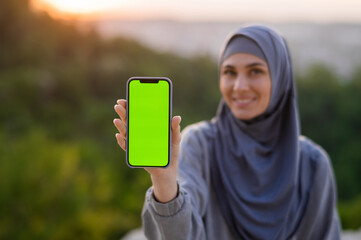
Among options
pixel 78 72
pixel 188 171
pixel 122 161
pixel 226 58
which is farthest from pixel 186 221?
pixel 78 72

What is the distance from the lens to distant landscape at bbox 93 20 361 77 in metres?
11.0

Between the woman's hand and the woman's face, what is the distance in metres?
0.43

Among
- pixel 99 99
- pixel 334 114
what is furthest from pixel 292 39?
pixel 99 99

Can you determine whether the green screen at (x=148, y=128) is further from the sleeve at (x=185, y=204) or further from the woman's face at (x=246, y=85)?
the woman's face at (x=246, y=85)

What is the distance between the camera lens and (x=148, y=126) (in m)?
0.87

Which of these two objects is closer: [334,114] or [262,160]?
[262,160]

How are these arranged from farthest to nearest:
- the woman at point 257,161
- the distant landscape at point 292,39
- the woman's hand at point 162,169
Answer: the distant landscape at point 292,39 < the woman at point 257,161 < the woman's hand at point 162,169

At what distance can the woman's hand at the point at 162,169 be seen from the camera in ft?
2.77

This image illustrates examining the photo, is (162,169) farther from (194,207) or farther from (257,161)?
(257,161)

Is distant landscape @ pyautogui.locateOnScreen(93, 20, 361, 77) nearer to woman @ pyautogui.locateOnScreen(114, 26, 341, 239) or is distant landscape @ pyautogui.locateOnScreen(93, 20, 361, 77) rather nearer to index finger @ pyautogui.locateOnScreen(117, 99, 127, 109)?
woman @ pyautogui.locateOnScreen(114, 26, 341, 239)

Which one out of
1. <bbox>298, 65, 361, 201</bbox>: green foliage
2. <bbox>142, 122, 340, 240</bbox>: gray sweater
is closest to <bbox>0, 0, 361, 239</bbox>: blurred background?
<bbox>298, 65, 361, 201</bbox>: green foliage

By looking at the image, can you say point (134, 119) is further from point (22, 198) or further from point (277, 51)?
point (22, 198)

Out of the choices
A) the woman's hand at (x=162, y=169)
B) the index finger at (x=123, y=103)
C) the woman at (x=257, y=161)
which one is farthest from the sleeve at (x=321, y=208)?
the index finger at (x=123, y=103)

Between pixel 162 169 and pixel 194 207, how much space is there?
0.23 metres
